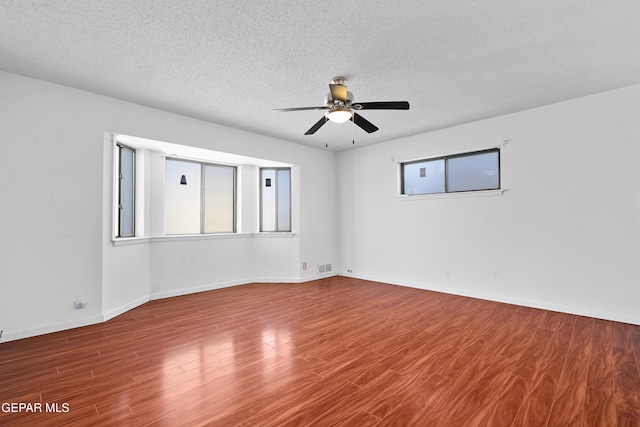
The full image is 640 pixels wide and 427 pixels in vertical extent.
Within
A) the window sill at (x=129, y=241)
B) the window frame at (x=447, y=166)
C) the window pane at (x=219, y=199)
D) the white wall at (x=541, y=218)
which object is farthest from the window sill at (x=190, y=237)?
the window frame at (x=447, y=166)

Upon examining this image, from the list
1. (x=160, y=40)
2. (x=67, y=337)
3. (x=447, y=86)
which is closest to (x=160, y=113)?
(x=160, y=40)

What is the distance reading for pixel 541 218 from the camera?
13.1 ft

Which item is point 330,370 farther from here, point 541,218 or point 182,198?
point 182,198

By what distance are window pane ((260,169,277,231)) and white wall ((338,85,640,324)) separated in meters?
2.27

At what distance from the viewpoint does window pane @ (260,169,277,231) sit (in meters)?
6.00

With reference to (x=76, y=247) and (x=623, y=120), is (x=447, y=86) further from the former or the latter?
(x=76, y=247)

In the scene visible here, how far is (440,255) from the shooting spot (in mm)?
4973

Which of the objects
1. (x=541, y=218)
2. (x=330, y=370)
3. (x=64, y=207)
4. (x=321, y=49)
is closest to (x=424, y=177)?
(x=541, y=218)

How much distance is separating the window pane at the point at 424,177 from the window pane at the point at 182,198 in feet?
12.7

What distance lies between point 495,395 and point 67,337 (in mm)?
3912

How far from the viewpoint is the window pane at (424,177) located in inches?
203

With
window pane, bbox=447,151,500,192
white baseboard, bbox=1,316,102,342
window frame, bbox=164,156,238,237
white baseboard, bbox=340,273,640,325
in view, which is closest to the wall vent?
white baseboard, bbox=340,273,640,325

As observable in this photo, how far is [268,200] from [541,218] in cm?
452

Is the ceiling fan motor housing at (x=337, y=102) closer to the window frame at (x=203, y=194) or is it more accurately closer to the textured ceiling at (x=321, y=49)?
the textured ceiling at (x=321, y=49)
